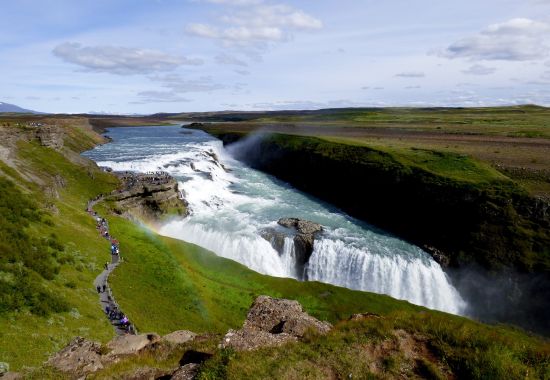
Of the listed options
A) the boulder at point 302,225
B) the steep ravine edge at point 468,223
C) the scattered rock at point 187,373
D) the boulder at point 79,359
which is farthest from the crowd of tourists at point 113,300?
the steep ravine edge at point 468,223

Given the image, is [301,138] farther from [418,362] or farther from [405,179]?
[418,362]

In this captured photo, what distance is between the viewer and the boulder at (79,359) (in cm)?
1440

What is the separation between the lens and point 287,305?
18281 mm

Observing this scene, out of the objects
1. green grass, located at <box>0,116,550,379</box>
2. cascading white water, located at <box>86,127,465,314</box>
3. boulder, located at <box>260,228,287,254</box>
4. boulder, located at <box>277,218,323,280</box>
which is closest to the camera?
green grass, located at <box>0,116,550,379</box>

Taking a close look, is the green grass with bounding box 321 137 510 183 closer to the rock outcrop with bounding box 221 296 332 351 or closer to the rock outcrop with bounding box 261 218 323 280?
the rock outcrop with bounding box 261 218 323 280

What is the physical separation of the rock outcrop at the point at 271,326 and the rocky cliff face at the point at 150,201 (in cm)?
5313

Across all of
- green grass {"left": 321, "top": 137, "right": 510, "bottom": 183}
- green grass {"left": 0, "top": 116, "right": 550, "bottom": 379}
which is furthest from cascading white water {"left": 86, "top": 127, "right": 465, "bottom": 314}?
green grass {"left": 321, "top": 137, "right": 510, "bottom": 183}

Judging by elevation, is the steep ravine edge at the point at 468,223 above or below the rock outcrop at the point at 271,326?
below

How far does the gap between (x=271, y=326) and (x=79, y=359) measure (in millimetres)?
7936

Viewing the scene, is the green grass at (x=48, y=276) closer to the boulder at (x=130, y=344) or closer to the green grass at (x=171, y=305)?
the green grass at (x=171, y=305)

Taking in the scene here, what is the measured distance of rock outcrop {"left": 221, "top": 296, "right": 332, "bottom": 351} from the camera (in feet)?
44.2

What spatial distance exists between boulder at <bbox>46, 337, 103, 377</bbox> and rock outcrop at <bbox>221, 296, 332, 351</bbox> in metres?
5.53

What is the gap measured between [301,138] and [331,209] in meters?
49.7

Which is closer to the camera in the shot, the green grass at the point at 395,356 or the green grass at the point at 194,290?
the green grass at the point at 395,356
